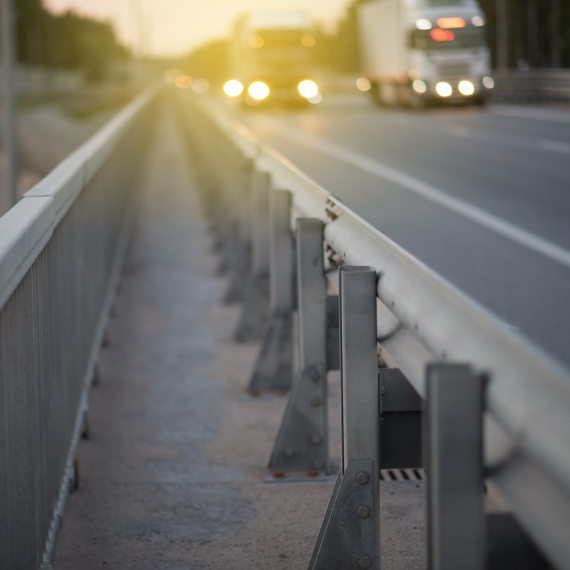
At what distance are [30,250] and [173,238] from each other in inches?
385

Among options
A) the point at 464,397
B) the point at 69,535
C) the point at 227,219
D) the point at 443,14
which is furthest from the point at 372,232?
the point at 443,14

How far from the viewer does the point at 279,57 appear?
44.6m

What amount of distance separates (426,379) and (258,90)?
144 feet

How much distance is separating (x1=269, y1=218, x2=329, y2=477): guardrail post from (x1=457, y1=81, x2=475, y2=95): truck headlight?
110 ft

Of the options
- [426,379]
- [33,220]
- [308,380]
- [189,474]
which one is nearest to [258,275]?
[189,474]

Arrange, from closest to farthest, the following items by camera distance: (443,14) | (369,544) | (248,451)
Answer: (369,544) < (248,451) < (443,14)

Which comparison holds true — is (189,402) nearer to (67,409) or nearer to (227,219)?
(67,409)

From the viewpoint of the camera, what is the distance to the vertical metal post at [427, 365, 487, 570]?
5.83 ft

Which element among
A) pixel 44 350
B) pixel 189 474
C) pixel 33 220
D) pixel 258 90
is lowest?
pixel 189 474

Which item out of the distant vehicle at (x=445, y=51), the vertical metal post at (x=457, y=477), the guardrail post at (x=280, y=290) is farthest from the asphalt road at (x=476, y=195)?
the distant vehicle at (x=445, y=51)

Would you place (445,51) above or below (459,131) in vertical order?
above

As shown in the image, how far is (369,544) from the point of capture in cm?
289

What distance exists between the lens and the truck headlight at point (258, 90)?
147 feet

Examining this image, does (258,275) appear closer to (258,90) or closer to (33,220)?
(33,220)
